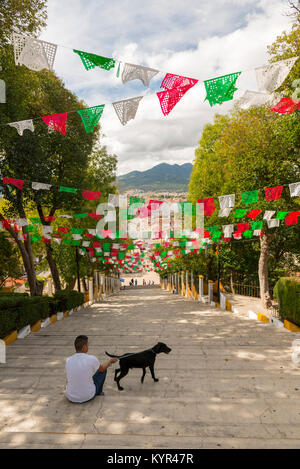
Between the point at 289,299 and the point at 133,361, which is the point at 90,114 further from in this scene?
the point at 289,299

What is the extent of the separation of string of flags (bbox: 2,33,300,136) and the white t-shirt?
4.98 meters

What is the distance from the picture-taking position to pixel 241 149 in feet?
42.1

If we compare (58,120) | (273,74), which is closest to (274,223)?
(273,74)

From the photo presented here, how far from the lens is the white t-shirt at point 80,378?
446cm

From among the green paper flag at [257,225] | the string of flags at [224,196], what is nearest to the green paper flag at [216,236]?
the green paper flag at [257,225]

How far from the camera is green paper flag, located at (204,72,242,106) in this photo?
Result: 6.24 m

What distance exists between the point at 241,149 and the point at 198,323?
7.41m

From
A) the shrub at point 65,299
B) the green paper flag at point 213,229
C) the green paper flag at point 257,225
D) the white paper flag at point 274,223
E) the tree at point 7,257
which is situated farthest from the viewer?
the tree at point 7,257

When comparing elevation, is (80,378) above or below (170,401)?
above

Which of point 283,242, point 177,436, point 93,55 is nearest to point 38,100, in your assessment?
point 93,55

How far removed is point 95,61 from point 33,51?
1.17 metres

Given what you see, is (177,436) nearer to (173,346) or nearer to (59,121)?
(173,346)

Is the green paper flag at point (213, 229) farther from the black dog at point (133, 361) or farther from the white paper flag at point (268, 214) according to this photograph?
the black dog at point (133, 361)

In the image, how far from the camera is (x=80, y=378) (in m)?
4.48
